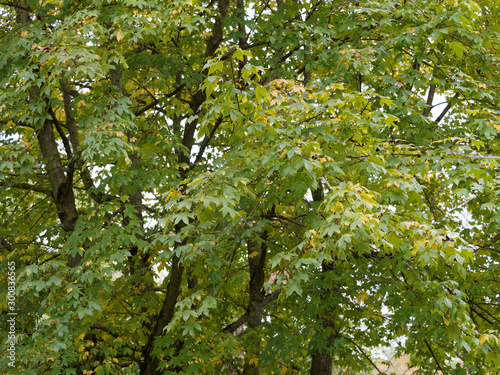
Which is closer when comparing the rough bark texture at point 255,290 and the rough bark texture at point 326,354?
the rough bark texture at point 326,354

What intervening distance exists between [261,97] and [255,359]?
4.62m

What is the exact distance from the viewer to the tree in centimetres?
493

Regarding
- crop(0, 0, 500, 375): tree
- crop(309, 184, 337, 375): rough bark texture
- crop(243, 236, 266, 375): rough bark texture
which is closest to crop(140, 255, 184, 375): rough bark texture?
crop(0, 0, 500, 375): tree

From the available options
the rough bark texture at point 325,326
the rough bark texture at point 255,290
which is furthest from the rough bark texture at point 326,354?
the rough bark texture at point 255,290

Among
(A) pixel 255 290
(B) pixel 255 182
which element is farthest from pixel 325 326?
(B) pixel 255 182

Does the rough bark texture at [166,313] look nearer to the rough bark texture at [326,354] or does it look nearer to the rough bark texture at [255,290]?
the rough bark texture at [255,290]

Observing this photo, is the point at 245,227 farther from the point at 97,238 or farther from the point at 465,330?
the point at 465,330

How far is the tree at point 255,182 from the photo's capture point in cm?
493

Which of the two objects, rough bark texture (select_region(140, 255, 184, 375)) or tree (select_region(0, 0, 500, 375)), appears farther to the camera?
rough bark texture (select_region(140, 255, 184, 375))

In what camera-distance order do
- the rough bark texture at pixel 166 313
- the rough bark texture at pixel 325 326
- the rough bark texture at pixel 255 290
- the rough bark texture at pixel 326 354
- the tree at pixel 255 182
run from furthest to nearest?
the rough bark texture at pixel 255 290
the rough bark texture at pixel 326 354
the rough bark texture at pixel 166 313
the rough bark texture at pixel 325 326
the tree at pixel 255 182

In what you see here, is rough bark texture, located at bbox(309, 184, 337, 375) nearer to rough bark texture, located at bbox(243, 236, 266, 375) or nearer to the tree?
the tree

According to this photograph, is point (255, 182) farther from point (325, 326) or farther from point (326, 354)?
point (326, 354)

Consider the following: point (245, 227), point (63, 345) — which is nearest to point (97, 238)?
point (63, 345)

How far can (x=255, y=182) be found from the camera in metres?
5.80
